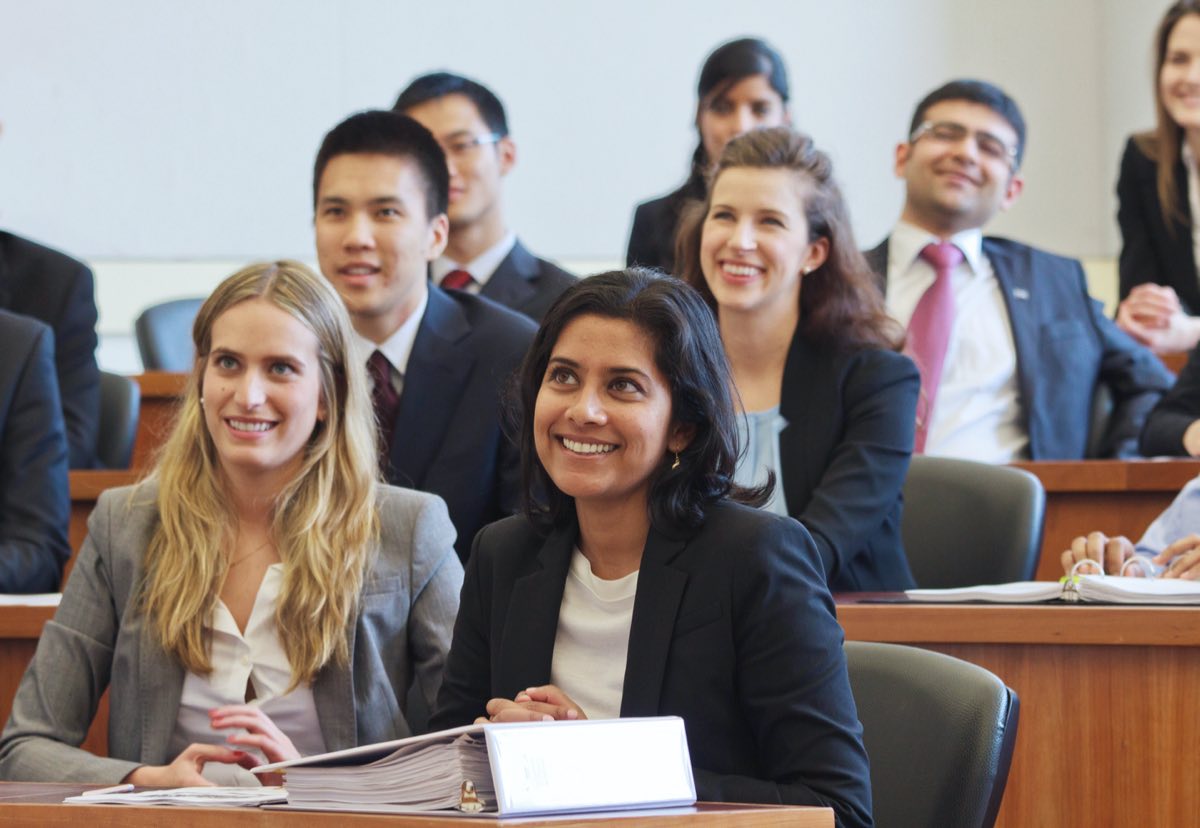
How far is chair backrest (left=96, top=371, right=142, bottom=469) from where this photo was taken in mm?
3752

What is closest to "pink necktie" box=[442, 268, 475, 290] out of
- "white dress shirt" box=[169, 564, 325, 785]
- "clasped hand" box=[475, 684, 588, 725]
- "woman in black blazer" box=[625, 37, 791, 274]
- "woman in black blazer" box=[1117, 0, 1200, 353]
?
"woman in black blazer" box=[625, 37, 791, 274]

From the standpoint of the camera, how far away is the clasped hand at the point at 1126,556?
249cm

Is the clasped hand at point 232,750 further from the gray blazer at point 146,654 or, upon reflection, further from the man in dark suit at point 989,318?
the man in dark suit at point 989,318

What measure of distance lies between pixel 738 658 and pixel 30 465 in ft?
5.42

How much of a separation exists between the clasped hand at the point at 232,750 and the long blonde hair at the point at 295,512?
0.22 metres

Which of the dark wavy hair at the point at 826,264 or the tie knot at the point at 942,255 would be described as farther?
the tie knot at the point at 942,255

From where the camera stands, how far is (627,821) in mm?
1257

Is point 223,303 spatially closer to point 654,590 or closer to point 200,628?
point 200,628

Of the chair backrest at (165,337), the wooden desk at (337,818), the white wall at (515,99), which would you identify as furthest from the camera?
the white wall at (515,99)

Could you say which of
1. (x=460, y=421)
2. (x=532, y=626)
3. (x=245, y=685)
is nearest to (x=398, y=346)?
(x=460, y=421)

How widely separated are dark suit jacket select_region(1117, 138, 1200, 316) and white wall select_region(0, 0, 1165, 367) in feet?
5.72

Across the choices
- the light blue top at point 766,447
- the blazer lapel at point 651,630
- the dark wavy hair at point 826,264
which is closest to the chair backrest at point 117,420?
the dark wavy hair at point 826,264

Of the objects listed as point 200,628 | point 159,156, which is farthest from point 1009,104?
point 159,156

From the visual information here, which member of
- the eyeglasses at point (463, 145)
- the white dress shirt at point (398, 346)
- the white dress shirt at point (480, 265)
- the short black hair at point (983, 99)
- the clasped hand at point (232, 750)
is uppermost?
the short black hair at point (983, 99)
